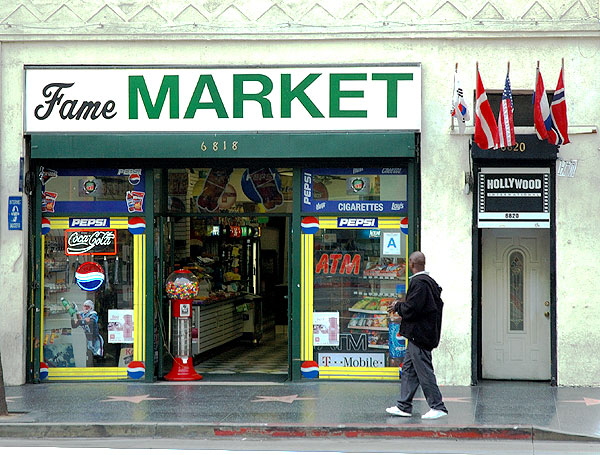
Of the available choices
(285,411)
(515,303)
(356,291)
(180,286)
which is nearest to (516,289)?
(515,303)

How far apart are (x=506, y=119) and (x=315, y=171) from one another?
2806 mm

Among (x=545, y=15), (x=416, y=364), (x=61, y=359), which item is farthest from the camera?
(x=61, y=359)

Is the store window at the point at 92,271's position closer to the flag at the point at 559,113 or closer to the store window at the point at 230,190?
the store window at the point at 230,190

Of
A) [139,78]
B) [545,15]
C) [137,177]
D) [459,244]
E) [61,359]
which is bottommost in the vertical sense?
[61,359]

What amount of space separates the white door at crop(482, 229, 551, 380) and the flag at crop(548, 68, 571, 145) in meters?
1.76

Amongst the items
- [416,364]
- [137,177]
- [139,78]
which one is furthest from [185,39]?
[416,364]

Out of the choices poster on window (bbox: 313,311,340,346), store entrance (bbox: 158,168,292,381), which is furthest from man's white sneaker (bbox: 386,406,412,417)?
store entrance (bbox: 158,168,292,381)

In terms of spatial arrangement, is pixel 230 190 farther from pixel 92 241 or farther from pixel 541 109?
pixel 541 109

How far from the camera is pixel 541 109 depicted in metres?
11.6

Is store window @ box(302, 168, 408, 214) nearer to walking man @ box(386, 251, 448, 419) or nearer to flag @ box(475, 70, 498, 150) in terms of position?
flag @ box(475, 70, 498, 150)

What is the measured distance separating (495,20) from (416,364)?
4992mm

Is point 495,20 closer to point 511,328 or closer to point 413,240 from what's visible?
point 413,240

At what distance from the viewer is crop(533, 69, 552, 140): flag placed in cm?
1150

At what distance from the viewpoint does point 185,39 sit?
12.6 meters
